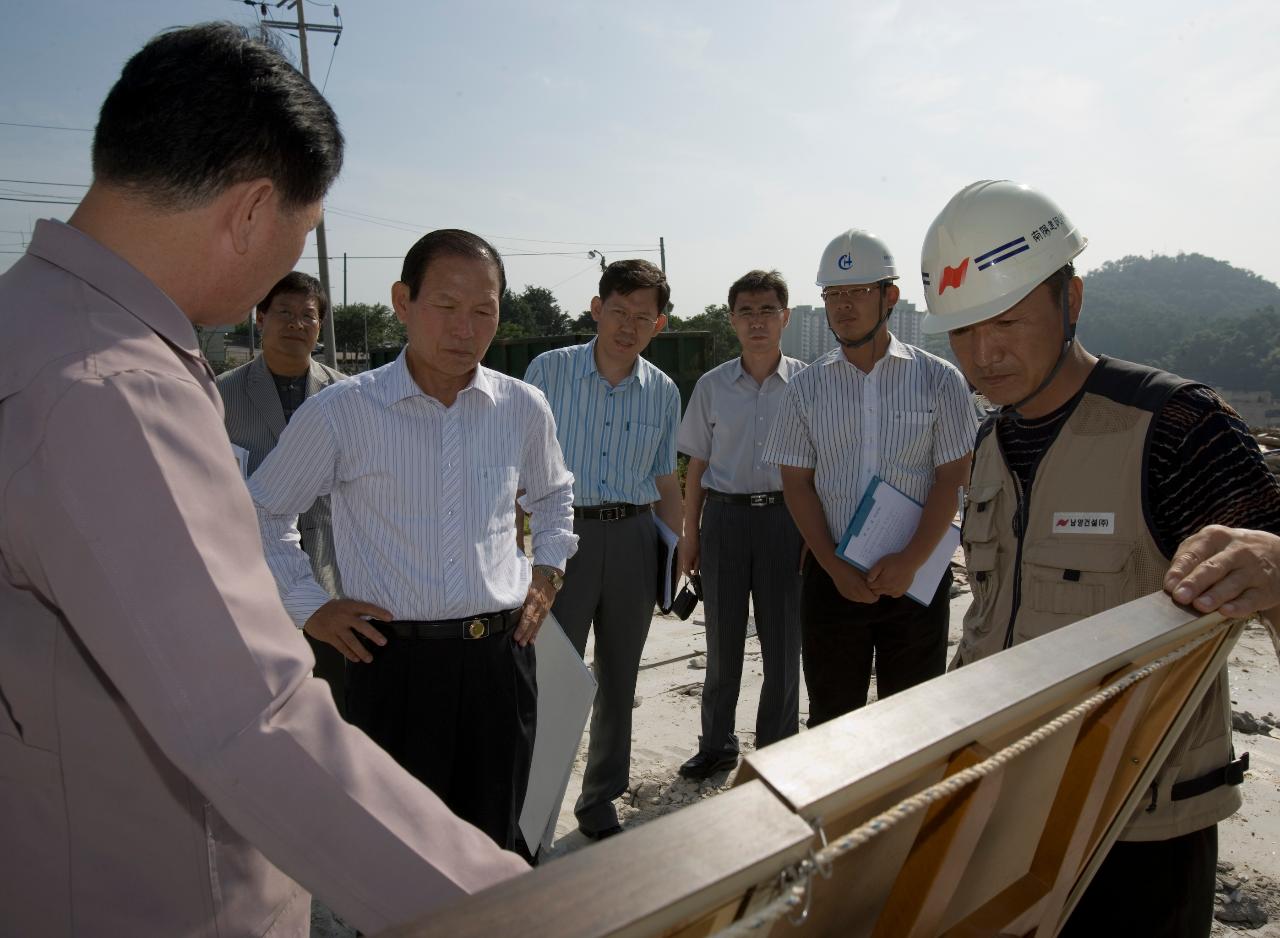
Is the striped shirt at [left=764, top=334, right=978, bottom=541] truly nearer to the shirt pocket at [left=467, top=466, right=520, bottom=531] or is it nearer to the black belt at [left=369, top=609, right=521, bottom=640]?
the shirt pocket at [left=467, top=466, right=520, bottom=531]

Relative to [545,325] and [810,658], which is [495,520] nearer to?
[810,658]

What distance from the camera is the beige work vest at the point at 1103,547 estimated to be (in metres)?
1.54

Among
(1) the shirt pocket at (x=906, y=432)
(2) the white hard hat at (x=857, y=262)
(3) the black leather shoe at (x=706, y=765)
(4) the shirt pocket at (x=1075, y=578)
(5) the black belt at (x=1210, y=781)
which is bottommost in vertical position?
(3) the black leather shoe at (x=706, y=765)

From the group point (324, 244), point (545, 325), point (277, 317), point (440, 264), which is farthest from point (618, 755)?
point (545, 325)

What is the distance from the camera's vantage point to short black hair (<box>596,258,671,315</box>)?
353 centimetres

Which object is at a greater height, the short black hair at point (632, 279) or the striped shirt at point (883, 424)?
the short black hair at point (632, 279)

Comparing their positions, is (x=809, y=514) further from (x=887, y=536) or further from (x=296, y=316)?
(x=296, y=316)

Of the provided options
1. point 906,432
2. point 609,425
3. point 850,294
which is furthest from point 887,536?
point 609,425

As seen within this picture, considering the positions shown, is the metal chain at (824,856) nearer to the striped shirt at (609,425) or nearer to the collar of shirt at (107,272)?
the collar of shirt at (107,272)

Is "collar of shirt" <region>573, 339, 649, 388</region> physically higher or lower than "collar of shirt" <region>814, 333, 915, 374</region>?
lower

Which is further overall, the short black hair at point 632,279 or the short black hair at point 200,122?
the short black hair at point 632,279

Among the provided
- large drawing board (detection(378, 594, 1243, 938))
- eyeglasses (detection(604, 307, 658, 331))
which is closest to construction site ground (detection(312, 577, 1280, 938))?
large drawing board (detection(378, 594, 1243, 938))

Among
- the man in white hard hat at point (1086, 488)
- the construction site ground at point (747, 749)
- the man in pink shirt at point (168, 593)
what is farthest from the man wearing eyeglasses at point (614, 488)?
the man in pink shirt at point (168, 593)

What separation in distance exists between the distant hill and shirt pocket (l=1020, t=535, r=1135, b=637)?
1365 inches
